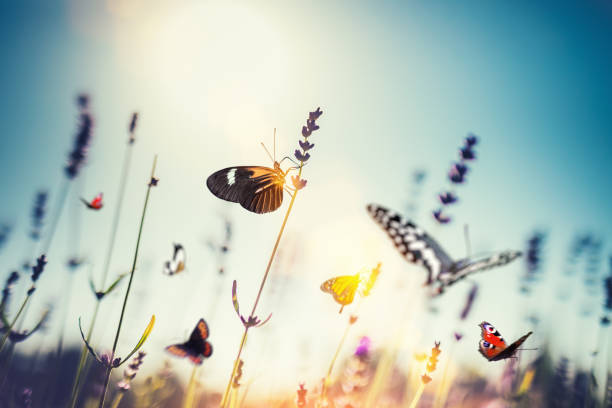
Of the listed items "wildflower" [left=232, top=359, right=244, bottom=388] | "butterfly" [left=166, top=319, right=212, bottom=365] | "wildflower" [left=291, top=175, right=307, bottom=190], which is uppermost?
"wildflower" [left=291, top=175, right=307, bottom=190]

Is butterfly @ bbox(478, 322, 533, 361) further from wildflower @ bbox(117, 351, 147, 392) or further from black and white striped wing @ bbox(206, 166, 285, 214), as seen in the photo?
wildflower @ bbox(117, 351, 147, 392)

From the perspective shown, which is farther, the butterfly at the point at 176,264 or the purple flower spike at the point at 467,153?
the purple flower spike at the point at 467,153

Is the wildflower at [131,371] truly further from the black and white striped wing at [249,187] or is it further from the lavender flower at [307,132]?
the lavender flower at [307,132]

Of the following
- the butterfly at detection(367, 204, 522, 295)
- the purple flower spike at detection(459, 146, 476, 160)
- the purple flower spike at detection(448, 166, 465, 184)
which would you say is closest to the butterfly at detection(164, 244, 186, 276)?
the butterfly at detection(367, 204, 522, 295)

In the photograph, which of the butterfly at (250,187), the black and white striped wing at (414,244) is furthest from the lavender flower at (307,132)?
the black and white striped wing at (414,244)

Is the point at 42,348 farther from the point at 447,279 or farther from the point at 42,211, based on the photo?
the point at 447,279

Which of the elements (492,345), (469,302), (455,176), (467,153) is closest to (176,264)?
(492,345)
